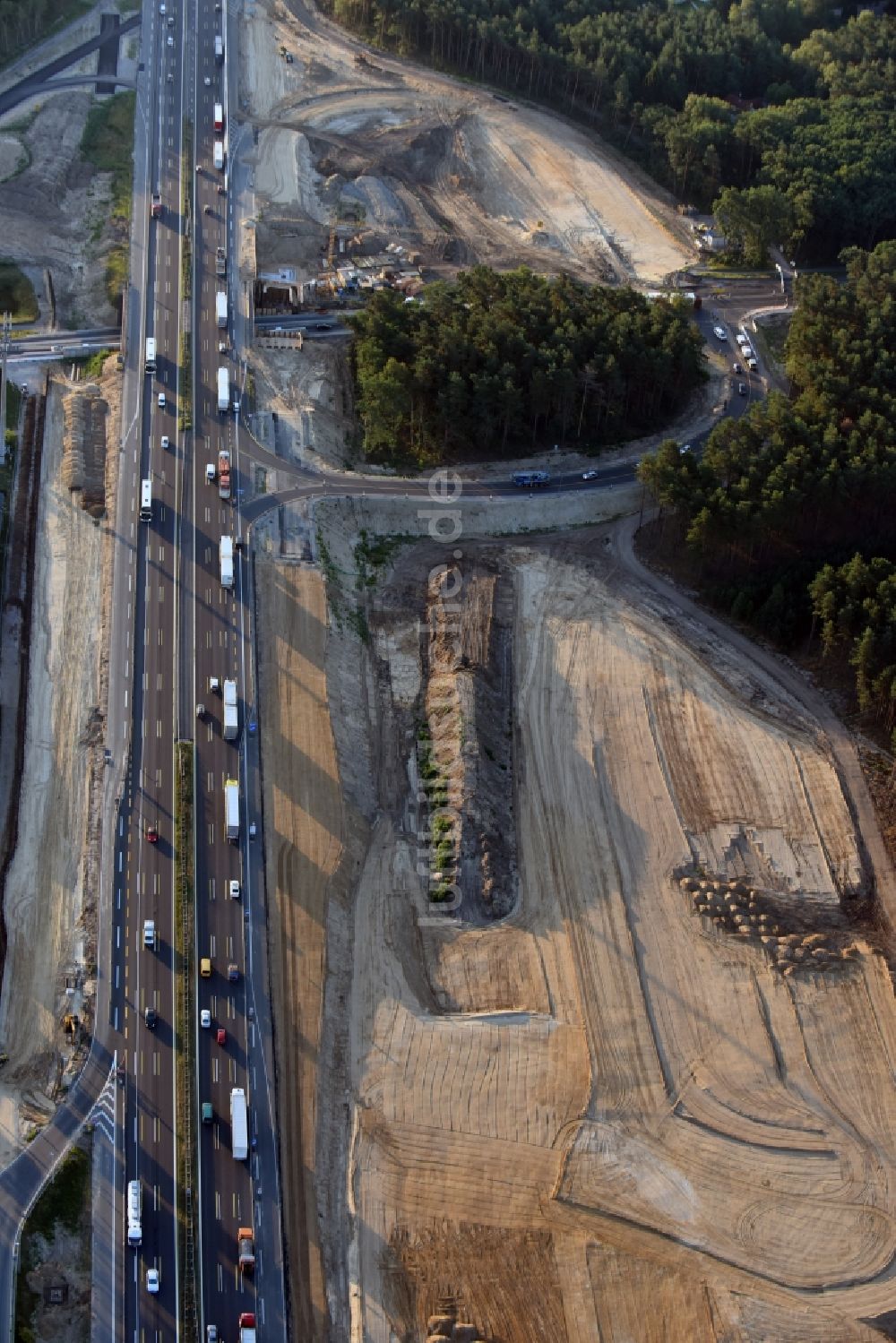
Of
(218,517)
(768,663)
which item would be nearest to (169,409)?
(218,517)

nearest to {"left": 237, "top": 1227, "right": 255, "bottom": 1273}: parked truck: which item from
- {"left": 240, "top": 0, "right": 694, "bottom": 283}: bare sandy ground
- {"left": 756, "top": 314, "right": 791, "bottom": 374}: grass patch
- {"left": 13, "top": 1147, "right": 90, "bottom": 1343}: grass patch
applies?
{"left": 13, "top": 1147, "right": 90, "bottom": 1343}: grass patch

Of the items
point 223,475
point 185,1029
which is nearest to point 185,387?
point 223,475

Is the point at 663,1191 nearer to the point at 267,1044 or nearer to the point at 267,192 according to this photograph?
the point at 267,1044

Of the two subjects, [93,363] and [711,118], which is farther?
[711,118]

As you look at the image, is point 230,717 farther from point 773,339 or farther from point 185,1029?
point 773,339

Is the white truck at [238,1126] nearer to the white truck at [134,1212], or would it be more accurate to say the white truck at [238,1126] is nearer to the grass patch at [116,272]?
the white truck at [134,1212]
